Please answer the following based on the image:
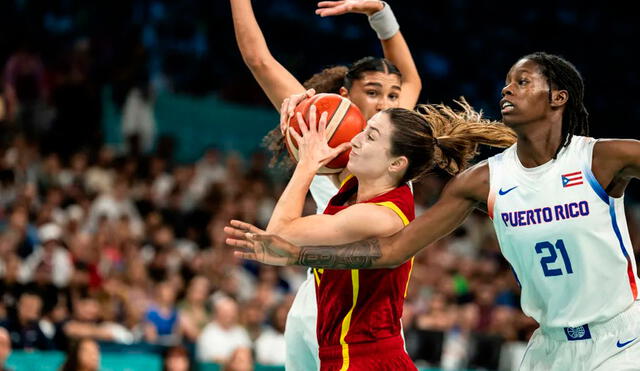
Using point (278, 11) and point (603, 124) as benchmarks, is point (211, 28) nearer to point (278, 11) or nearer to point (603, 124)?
point (278, 11)

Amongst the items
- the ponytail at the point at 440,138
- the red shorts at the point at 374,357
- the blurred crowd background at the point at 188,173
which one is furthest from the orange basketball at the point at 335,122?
the blurred crowd background at the point at 188,173

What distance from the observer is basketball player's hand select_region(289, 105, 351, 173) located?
467cm

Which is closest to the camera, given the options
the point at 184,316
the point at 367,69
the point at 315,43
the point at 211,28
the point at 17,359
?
the point at 367,69

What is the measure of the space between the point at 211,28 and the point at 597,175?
12572mm

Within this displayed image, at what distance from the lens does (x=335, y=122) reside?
483 centimetres

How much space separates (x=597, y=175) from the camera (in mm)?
4445

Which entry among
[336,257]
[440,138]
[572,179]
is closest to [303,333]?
[336,257]

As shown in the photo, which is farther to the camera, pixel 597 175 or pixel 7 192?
pixel 7 192

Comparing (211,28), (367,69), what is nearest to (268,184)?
(211,28)

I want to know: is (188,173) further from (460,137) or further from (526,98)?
(526,98)

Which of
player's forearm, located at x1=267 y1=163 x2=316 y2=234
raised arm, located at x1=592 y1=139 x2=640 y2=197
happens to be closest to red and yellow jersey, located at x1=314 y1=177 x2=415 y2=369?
player's forearm, located at x1=267 y1=163 x2=316 y2=234

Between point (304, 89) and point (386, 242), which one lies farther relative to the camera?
point (304, 89)

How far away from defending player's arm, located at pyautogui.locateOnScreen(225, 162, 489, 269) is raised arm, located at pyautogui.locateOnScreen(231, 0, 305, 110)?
128cm

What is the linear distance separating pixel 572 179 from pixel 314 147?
117 centimetres
